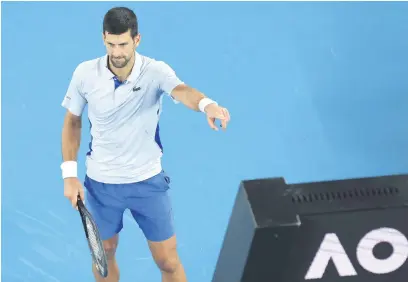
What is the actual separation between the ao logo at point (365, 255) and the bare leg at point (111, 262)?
2654 mm

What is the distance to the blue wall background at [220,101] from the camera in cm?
477

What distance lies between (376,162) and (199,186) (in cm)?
137

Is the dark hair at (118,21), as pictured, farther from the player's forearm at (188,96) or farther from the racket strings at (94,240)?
the racket strings at (94,240)

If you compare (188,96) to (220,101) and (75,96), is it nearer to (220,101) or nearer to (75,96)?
(75,96)

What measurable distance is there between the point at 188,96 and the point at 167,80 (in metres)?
0.21

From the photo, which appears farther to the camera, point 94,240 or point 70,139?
point 70,139

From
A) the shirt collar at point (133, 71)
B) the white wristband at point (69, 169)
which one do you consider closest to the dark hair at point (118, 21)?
the shirt collar at point (133, 71)

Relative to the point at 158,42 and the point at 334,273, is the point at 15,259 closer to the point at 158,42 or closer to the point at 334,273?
the point at 158,42

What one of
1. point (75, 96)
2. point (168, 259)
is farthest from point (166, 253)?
point (75, 96)

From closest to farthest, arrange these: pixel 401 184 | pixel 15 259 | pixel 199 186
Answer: pixel 401 184, pixel 15 259, pixel 199 186

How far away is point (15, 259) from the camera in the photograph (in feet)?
15.1

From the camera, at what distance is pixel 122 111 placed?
3539 millimetres

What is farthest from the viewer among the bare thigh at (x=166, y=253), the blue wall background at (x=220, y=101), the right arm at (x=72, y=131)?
the blue wall background at (x=220, y=101)

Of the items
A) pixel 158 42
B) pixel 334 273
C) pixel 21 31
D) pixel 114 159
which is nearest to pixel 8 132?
pixel 21 31
